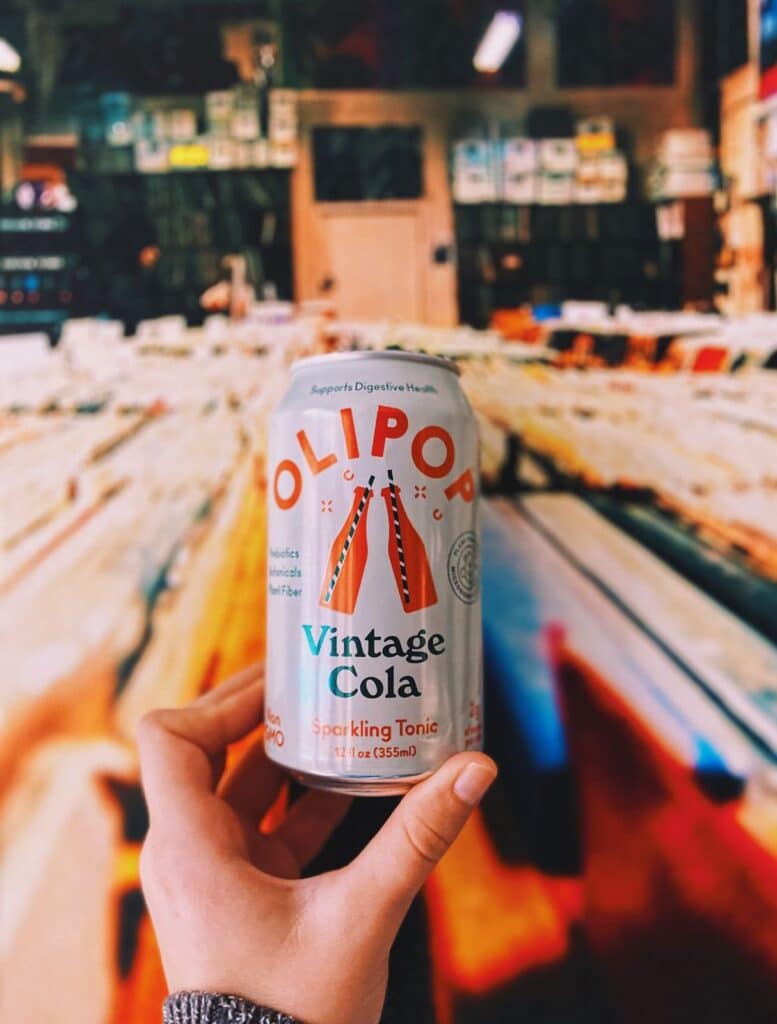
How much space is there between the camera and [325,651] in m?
0.64

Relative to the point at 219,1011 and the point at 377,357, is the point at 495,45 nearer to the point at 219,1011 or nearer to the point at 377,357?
the point at 377,357

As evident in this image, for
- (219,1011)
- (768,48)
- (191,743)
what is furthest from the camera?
(768,48)

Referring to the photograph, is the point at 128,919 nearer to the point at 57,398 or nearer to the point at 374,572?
the point at 374,572

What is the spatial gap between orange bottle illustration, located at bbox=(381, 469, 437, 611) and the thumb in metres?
0.14

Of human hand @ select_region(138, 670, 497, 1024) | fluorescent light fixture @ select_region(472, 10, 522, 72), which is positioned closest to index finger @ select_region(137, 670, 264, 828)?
human hand @ select_region(138, 670, 497, 1024)

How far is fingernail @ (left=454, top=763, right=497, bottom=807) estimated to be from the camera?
0.60 meters

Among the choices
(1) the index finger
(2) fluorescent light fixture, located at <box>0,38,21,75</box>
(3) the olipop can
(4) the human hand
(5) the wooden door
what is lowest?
(4) the human hand

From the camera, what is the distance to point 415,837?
59cm

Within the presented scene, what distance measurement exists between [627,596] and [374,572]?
50 centimetres

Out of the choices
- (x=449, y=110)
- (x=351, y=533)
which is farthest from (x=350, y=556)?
(x=449, y=110)

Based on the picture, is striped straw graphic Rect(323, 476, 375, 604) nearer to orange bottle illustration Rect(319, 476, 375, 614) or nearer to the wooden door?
orange bottle illustration Rect(319, 476, 375, 614)

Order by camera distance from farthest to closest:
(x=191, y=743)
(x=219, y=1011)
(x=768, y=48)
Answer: (x=768, y=48), (x=191, y=743), (x=219, y=1011)

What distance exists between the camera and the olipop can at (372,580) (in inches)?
24.6

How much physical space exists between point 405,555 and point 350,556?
45mm
